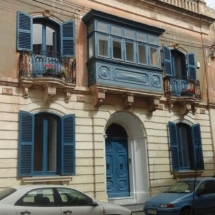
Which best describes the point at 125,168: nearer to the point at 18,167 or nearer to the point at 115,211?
the point at 18,167

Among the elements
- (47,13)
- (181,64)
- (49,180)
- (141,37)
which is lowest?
(49,180)

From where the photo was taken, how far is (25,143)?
12031mm

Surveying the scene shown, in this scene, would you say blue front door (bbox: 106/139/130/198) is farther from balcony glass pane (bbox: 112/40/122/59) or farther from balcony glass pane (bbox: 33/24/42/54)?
balcony glass pane (bbox: 33/24/42/54)

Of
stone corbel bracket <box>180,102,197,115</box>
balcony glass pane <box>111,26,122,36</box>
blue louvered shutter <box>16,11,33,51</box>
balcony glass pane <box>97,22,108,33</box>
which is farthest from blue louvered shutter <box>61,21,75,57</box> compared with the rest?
stone corbel bracket <box>180,102,197,115</box>

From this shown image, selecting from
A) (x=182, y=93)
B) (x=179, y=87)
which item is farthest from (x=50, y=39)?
(x=182, y=93)

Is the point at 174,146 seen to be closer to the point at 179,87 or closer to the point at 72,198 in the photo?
the point at 179,87

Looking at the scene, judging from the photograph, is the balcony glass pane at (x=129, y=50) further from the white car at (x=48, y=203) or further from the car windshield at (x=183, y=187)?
the white car at (x=48, y=203)

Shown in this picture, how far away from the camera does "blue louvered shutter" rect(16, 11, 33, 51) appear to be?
12766 millimetres

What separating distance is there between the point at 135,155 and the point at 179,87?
4269mm

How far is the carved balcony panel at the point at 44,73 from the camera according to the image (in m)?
12.4

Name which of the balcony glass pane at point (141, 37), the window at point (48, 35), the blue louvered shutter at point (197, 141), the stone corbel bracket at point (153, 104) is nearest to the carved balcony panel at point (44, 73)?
the window at point (48, 35)

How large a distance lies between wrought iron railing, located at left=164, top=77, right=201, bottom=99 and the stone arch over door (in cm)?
245

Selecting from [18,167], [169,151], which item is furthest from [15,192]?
[169,151]

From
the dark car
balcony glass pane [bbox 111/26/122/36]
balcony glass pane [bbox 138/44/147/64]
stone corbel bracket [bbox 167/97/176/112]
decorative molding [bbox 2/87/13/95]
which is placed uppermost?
balcony glass pane [bbox 111/26/122/36]
